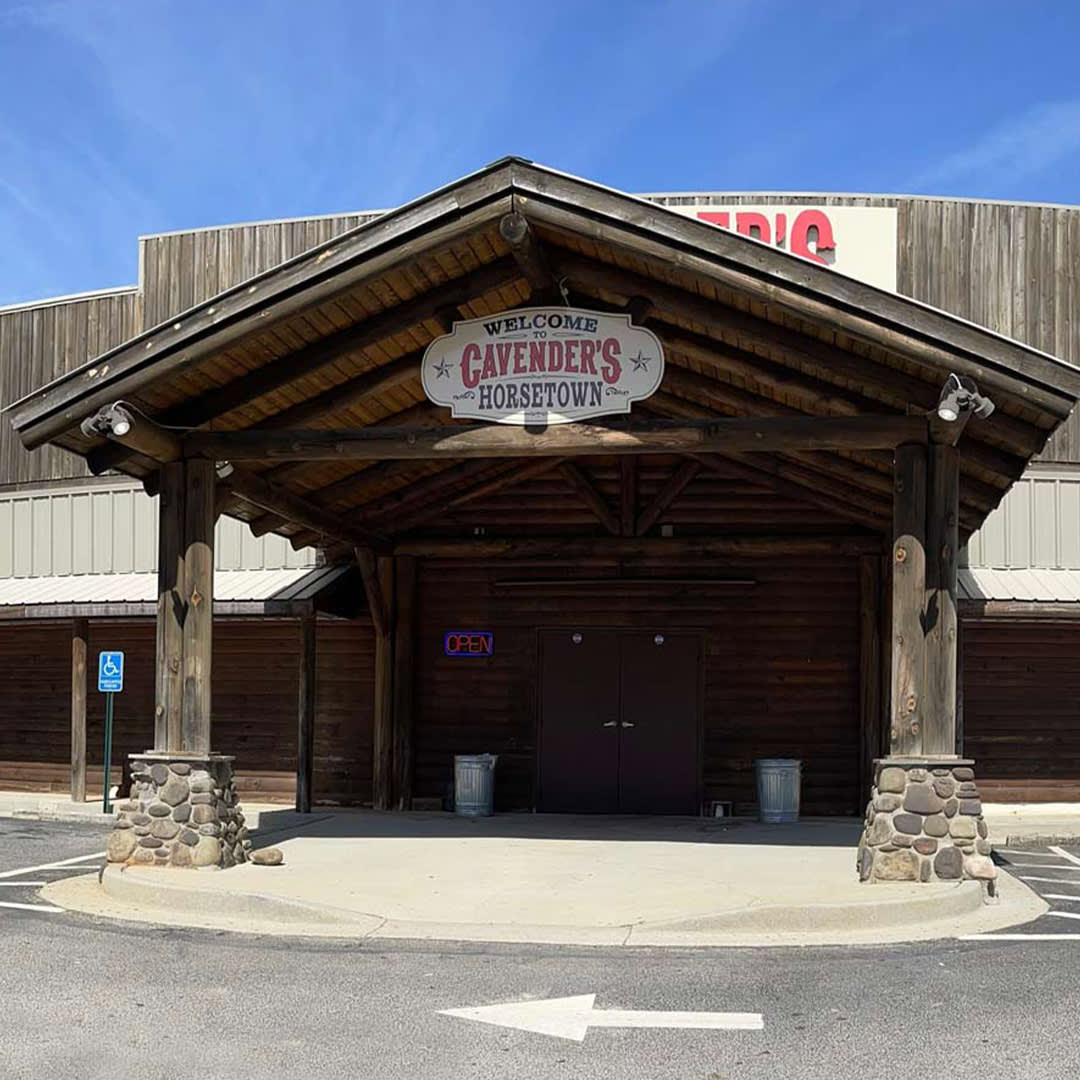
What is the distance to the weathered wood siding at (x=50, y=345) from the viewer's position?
21.3 m

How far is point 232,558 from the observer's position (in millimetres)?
19766

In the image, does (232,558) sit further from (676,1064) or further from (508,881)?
(676,1064)

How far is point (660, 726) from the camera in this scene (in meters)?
17.3

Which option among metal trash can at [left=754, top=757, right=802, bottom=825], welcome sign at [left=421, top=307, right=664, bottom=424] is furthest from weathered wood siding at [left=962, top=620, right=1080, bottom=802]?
welcome sign at [left=421, top=307, right=664, bottom=424]

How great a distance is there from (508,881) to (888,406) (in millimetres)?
4904

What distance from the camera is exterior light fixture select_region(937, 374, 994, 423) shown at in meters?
10.5

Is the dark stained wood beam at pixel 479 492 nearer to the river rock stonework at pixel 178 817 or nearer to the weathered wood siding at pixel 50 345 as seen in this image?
the river rock stonework at pixel 178 817

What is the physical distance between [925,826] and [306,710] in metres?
8.99

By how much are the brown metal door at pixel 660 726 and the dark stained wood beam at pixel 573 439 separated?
587 centimetres

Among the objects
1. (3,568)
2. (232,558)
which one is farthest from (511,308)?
(3,568)

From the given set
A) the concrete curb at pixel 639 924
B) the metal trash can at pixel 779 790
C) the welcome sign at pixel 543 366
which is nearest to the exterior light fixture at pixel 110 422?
the welcome sign at pixel 543 366

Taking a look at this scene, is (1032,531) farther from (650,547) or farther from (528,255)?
(528,255)

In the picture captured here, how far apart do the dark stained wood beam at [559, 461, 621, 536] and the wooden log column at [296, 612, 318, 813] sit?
359cm

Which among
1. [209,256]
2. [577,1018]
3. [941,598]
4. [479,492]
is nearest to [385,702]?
[479,492]
